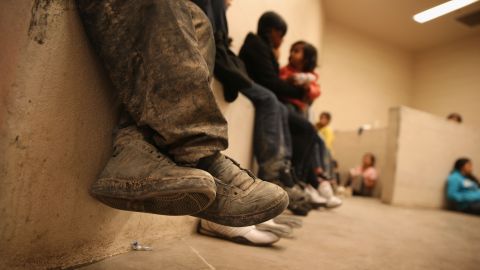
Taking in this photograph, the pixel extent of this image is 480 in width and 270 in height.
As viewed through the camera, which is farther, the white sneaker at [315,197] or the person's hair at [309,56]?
the person's hair at [309,56]

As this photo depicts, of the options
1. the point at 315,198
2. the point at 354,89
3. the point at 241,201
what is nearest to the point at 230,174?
the point at 241,201

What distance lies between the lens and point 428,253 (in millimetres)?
1120

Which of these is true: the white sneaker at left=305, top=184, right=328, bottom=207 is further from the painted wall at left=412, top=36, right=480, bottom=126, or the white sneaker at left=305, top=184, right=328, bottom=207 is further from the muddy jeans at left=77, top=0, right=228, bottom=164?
the painted wall at left=412, top=36, right=480, bottom=126

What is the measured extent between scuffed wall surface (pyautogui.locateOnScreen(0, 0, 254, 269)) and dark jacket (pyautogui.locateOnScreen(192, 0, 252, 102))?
51 centimetres

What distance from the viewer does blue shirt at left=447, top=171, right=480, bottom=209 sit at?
11.7 ft

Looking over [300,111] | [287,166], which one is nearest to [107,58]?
[287,166]

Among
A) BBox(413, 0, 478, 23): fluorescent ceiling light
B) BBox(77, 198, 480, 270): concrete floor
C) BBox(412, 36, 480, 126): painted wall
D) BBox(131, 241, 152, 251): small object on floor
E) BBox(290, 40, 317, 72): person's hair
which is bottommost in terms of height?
BBox(77, 198, 480, 270): concrete floor

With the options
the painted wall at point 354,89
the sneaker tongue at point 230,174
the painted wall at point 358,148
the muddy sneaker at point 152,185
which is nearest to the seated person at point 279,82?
the sneaker tongue at point 230,174

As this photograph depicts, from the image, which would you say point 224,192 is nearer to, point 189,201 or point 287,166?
point 189,201

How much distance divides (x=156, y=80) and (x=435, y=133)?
422 cm

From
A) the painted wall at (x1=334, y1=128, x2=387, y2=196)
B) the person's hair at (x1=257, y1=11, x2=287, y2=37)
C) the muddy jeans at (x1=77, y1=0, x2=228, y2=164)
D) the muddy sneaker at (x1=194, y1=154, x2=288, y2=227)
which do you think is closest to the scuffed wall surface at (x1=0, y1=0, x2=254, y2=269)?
the muddy jeans at (x1=77, y1=0, x2=228, y2=164)

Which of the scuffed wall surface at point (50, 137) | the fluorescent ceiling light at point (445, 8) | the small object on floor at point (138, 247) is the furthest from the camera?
the fluorescent ceiling light at point (445, 8)

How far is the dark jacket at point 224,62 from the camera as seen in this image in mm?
1038

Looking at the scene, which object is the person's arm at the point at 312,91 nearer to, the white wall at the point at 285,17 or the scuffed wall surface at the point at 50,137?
the white wall at the point at 285,17
